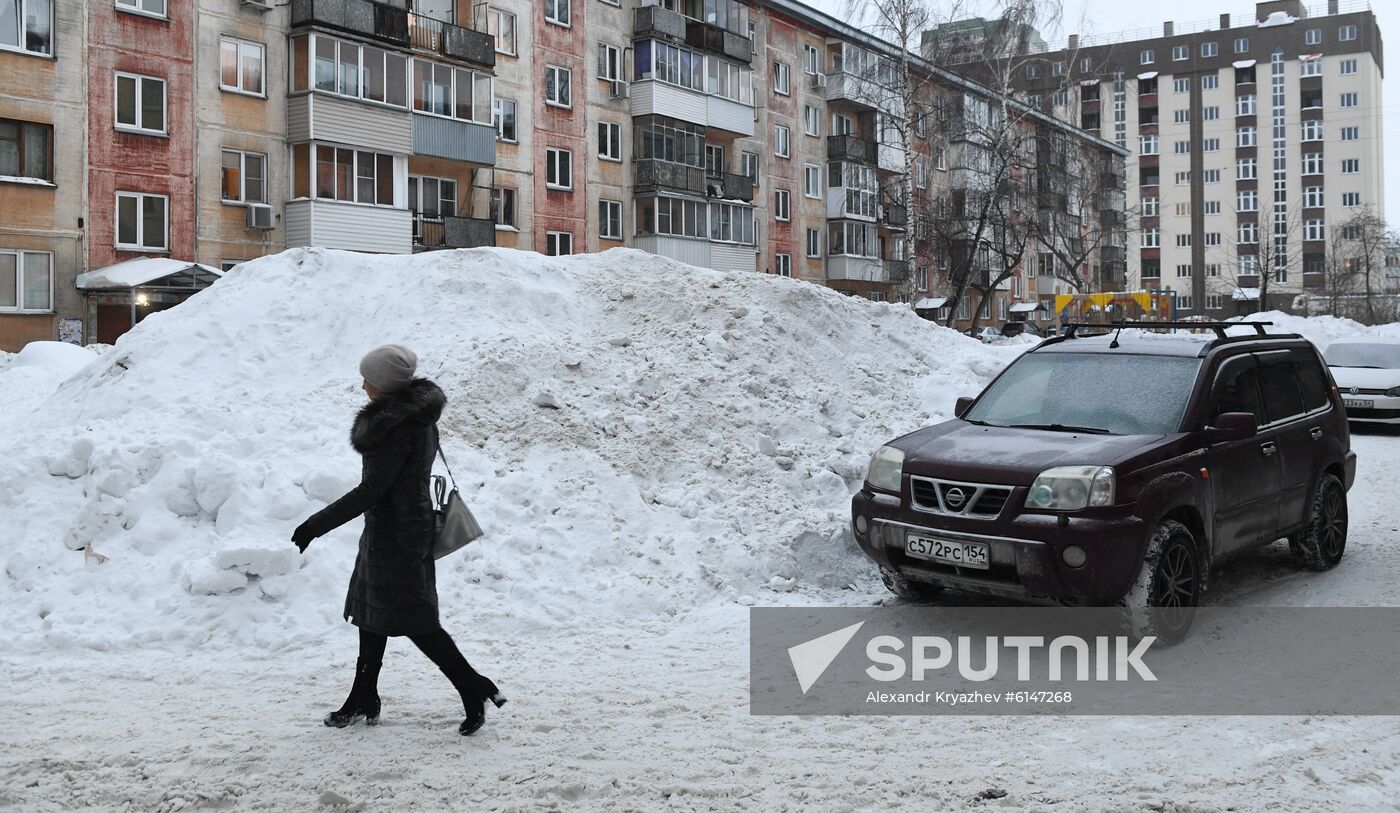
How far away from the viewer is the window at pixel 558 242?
3516 cm

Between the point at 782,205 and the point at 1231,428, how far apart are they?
131ft

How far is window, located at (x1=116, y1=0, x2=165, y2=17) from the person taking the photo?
995 inches

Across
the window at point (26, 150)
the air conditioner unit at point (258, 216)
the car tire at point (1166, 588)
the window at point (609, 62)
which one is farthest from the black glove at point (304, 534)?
the window at point (609, 62)

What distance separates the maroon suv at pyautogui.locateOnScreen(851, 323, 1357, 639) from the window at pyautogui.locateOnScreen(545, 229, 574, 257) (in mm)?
28330

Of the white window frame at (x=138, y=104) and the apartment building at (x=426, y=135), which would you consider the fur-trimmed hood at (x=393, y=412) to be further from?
the white window frame at (x=138, y=104)

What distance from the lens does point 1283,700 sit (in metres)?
5.28

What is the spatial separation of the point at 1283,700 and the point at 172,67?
26697 millimetres

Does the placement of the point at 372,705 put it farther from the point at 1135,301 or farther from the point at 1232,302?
the point at 1232,302

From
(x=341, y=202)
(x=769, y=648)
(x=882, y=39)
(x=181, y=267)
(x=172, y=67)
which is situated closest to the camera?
(x=769, y=648)

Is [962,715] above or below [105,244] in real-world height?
below

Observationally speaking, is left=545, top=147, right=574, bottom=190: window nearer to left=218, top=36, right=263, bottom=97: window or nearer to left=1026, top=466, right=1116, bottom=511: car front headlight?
left=218, top=36, right=263, bottom=97: window

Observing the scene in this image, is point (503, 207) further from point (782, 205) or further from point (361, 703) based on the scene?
point (361, 703)

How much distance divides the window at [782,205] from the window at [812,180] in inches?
46.7

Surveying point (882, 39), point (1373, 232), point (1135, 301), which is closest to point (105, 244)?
point (882, 39)
